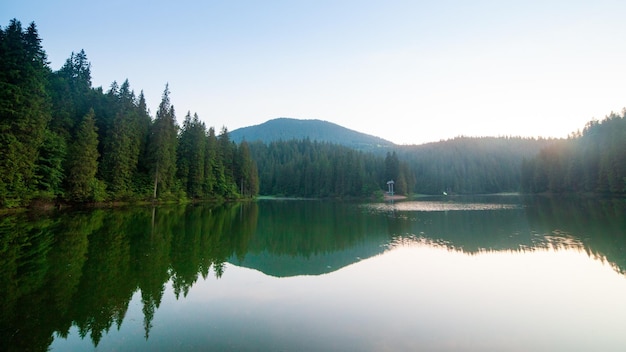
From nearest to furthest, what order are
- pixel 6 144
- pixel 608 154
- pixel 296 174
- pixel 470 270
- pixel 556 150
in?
pixel 470 270 < pixel 6 144 < pixel 608 154 < pixel 556 150 < pixel 296 174

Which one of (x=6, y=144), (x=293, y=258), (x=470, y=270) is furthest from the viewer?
(x=6, y=144)

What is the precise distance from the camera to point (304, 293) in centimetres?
1238

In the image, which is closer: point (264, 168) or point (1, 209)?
point (1, 209)

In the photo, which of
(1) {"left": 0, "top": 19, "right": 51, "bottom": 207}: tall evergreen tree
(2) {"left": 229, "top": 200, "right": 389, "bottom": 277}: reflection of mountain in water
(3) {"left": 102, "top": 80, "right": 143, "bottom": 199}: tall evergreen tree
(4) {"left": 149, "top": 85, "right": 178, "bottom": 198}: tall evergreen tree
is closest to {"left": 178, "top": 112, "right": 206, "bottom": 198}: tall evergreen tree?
(4) {"left": 149, "top": 85, "right": 178, "bottom": 198}: tall evergreen tree

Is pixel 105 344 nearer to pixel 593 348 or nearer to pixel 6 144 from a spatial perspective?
pixel 593 348

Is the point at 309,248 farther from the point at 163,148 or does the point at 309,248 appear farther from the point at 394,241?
the point at 163,148

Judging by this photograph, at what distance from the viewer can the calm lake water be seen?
26.7 feet

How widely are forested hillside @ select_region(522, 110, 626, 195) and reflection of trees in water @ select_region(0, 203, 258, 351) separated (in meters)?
88.3

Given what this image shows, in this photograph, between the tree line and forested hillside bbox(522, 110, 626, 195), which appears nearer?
the tree line

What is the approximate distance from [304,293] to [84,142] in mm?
40777

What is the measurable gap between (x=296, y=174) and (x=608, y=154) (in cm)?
9343

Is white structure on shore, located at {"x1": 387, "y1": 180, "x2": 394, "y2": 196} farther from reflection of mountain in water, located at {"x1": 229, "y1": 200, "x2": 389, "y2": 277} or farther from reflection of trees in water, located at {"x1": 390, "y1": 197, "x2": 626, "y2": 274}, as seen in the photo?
reflection of mountain in water, located at {"x1": 229, "y1": 200, "x2": 389, "y2": 277}

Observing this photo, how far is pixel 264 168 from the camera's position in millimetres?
147750

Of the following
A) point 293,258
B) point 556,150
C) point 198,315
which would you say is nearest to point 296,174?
point 556,150
